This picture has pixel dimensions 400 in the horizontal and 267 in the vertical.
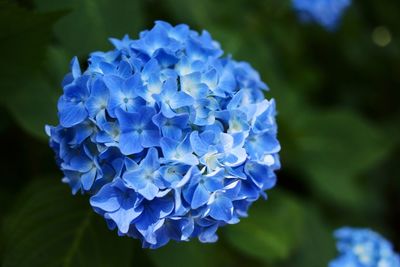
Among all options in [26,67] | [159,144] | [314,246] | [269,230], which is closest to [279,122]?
[269,230]

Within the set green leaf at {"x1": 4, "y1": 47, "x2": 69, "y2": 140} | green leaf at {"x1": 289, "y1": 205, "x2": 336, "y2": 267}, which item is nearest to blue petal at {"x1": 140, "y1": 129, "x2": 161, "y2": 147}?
green leaf at {"x1": 4, "y1": 47, "x2": 69, "y2": 140}

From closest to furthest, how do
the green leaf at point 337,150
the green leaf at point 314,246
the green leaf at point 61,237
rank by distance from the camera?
the green leaf at point 61,237, the green leaf at point 314,246, the green leaf at point 337,150

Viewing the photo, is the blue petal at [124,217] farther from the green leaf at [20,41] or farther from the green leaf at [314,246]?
the green leaf at [314,246]

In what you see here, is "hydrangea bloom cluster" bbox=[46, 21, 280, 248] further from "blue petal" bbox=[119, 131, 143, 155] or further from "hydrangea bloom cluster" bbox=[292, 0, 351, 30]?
"hydrangea bloom cluster" bbox=[292, 0, 351, 30]

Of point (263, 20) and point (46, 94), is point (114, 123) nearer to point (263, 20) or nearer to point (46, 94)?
point (46, 94)

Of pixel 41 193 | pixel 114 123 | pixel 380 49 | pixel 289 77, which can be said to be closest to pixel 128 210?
pixel 114 123

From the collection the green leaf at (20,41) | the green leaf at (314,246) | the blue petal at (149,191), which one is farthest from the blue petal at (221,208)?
the green leaf at (314,246)
